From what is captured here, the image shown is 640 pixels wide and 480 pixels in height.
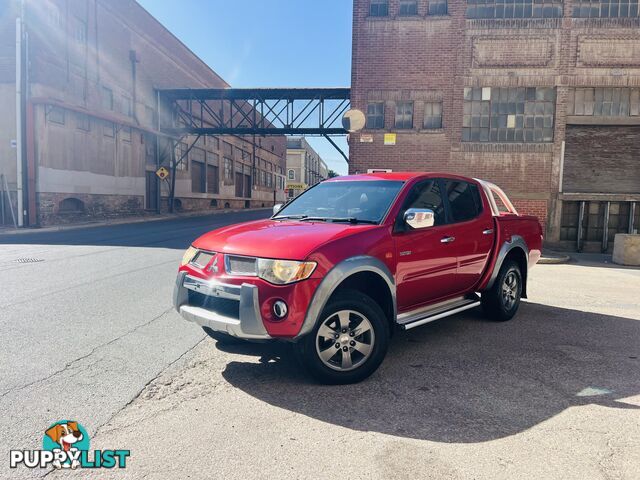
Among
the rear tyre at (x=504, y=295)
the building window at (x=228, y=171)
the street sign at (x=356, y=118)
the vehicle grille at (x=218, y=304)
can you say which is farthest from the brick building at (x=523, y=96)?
the building window at (x=228, y=171)

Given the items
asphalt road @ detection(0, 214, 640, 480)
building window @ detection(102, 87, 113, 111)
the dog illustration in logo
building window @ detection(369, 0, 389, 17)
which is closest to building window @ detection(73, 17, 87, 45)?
building window @ detection(102, 87, 113, 111)

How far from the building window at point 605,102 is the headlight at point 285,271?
15.4 m

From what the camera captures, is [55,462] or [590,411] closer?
[55,462]

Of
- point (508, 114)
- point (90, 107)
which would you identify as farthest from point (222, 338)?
point (90, 107)

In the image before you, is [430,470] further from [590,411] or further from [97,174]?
[97,174]

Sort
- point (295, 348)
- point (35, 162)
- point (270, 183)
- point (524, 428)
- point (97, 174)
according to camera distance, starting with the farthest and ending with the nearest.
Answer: point (270, 183), point (97, 174), point (35, 162), point (295, 348), point (524, 428)

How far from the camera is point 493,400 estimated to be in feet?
11.3

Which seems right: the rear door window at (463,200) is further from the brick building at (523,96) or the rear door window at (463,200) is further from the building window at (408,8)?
the building window at (408,8)

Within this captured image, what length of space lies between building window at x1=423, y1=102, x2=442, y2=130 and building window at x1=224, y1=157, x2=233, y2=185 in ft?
107

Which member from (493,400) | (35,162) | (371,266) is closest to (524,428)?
(493,400)

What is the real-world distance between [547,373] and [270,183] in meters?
62.1

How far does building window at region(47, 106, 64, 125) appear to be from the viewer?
2074 centimetres

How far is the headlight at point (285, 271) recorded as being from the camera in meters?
3.34

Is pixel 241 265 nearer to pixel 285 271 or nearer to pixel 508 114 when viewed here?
pixel 285 271
